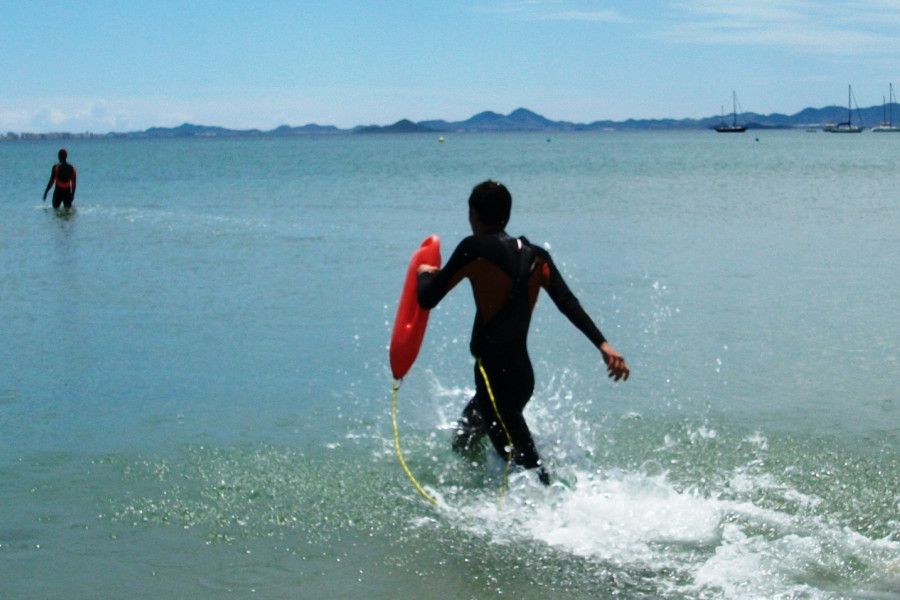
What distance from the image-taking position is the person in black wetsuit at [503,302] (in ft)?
17.1

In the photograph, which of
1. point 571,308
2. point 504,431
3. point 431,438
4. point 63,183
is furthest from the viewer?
point 63,183

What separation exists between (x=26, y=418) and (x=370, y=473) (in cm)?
270

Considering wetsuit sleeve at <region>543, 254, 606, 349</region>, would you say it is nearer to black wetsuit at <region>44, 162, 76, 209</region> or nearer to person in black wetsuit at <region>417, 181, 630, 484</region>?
person in black wetsuit at <region>417, 181, 630, 484</region>

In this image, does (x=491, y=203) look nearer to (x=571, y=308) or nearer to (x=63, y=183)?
(x=571, y=308)

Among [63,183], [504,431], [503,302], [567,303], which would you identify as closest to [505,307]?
[503,302]

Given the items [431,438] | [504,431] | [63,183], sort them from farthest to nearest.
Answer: [63,183]
[431,438]
[504,431]

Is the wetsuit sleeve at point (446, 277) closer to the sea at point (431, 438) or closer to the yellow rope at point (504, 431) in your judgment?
the yellow rope at point (504, 431)

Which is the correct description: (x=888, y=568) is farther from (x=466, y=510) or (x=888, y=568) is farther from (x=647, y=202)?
(x=647, y=202)

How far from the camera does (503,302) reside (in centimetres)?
532

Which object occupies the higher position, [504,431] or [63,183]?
[63,183]

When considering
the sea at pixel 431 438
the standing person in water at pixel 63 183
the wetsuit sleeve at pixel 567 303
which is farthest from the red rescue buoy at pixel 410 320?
the standing person in water at pixel 63 183

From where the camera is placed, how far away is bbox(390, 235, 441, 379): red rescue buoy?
551cm

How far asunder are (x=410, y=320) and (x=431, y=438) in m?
1.62

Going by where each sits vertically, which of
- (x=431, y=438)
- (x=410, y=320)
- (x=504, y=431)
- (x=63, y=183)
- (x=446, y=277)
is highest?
(x=63, y=183)
